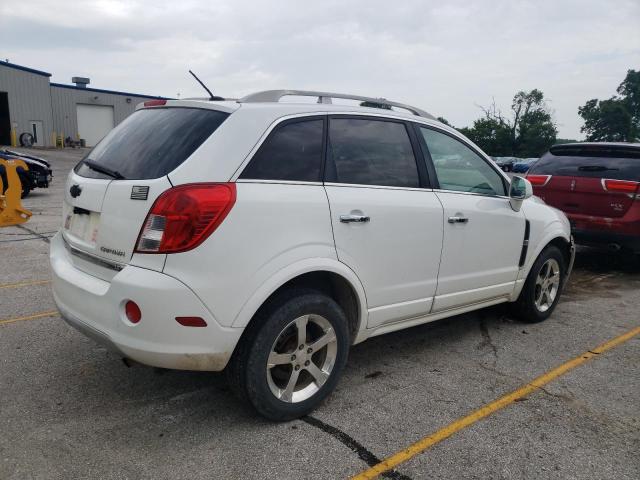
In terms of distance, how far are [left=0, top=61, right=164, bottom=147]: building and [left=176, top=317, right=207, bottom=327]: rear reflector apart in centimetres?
3500

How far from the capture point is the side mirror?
14.0 feet

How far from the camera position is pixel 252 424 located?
2.97 meters

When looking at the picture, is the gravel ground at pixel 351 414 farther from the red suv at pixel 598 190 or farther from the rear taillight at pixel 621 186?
the rear taillight at pixel 621 186

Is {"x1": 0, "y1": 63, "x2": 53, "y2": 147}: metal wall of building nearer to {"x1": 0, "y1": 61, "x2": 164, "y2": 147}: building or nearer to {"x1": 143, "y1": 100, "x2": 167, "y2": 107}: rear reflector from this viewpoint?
{"x1": 0, "y1": 61, "x2": 164, "y2": 147}: building

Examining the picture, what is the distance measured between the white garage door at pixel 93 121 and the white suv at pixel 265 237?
146 ft

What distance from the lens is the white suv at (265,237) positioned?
2582mm

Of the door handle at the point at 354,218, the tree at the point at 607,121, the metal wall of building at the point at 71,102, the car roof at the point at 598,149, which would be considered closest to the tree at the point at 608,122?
the tree at the point at 607,121

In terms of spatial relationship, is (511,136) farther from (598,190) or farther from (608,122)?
(598,190)

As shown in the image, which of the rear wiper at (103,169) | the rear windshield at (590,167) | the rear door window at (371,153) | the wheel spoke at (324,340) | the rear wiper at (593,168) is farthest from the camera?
the rear wiper at (593,168)

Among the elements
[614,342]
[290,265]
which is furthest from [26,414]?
[614,342]

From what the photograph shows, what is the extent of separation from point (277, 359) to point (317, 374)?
1.06 ft

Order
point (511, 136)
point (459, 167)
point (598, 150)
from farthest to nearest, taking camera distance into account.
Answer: point (511, 136), point (598, 150), point (459, 167)

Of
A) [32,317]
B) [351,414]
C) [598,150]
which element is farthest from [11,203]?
[598,150]

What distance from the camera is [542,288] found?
4.85 meters
